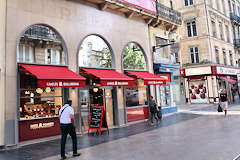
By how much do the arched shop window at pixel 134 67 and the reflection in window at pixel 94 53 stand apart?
1472 mm

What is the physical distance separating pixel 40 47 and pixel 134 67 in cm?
681

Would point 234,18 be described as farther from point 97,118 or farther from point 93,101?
point 97,118

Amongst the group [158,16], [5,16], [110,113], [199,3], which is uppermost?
[199,3]

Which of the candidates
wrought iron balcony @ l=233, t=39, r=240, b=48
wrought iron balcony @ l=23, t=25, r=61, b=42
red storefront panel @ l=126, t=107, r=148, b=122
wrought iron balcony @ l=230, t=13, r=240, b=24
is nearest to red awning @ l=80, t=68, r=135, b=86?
wrought iron balcony @ l=23, t=25, r=61, b=42

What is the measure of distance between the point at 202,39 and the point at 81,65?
2082 cm

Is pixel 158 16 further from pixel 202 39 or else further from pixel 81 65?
pixel 202 39

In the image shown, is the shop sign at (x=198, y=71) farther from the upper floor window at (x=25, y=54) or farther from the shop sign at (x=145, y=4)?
the upper floor window at (x=25, y=54)

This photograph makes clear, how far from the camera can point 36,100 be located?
9.14 m

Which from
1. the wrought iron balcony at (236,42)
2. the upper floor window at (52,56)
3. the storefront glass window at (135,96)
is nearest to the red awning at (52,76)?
the upper floor window at (52,56)

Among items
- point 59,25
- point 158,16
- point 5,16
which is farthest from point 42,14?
point 158,16

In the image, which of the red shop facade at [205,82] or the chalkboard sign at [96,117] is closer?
the chalkboard sign at [96,117]

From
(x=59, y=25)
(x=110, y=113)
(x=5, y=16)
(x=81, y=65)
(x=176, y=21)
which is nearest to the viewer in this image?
(x=5, y=16)

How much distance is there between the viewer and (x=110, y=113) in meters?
12.3

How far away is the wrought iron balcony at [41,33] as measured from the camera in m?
9.19
